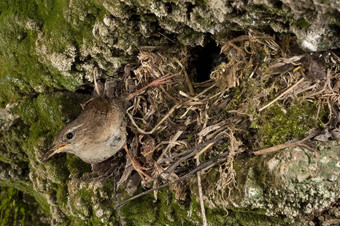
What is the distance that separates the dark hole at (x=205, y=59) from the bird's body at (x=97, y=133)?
817 millimetres

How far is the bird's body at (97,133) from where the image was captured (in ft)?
10.3

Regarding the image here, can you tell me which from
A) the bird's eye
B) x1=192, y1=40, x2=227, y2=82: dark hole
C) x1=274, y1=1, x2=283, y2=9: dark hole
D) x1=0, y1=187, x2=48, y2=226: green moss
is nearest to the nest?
x1=192, y1=40, x2=227, y2=82: dark hole

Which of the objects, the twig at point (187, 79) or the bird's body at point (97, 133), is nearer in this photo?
the twig at point (187, 79)

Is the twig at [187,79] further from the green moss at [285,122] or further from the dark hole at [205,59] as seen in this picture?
the green moss at [285,122]

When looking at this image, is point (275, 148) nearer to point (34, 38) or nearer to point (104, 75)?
point (104, 75)

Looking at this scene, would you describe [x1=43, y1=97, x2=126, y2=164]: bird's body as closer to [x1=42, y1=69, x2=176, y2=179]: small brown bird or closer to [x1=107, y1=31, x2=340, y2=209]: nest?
[x1=42, y1=69, x2=176, y2=179]: small brown bird

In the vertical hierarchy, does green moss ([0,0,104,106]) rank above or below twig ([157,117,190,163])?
above

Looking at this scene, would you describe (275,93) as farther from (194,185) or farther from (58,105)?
(58,105)

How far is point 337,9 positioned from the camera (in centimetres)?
180

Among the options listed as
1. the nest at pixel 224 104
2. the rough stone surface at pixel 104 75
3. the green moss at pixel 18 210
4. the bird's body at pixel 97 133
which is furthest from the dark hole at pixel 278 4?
the green moss at pixel 18 210

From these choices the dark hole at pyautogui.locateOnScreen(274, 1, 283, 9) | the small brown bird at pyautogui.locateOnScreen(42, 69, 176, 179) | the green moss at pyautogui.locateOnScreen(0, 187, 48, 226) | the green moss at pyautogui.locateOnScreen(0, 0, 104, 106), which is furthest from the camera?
the green moss at pyautogui.locateOnScreen(0, 187, 48, 226)

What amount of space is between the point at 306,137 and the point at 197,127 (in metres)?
0.87

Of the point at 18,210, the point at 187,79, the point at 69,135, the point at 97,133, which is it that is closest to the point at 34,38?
the point at 69,135

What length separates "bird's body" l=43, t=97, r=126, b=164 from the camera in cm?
314
